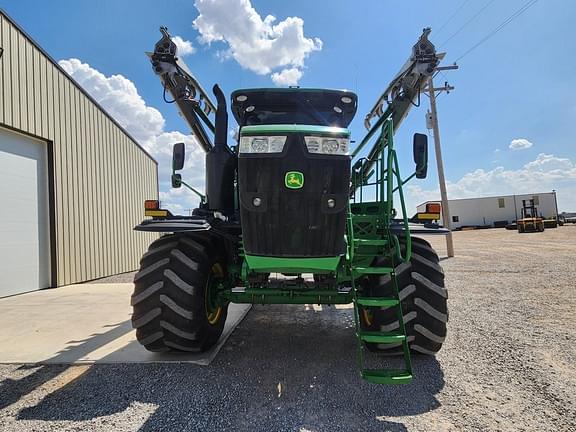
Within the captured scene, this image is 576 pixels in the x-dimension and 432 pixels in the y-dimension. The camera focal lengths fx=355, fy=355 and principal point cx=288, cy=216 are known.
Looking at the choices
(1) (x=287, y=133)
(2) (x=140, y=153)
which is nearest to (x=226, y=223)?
(1) (x=287, y=133)

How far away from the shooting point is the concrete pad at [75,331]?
3590 millimetres

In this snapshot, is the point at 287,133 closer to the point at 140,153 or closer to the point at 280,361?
the point at 280,361

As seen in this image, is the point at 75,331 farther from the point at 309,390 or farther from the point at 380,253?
the point at 380,253

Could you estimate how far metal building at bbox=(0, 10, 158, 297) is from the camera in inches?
308

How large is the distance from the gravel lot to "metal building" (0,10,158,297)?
5932mm

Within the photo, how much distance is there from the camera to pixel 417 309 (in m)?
3.27

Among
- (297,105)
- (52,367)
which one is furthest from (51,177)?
(297,105)

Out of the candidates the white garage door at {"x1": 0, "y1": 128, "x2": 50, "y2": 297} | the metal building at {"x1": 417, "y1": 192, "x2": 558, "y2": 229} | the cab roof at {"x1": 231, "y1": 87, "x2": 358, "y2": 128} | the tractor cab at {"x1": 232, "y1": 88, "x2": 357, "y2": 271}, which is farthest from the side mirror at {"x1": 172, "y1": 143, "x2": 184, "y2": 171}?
the metal building at {"x1": 417, "y1": 192, "x2": 558, "y2": 229}

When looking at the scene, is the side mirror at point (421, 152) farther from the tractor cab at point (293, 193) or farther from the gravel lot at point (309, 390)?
the gravel lot at point (309, 390)

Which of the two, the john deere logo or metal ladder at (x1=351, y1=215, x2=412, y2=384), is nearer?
metal ladder at (x1=351, y1=215, x2=412, y2=384)

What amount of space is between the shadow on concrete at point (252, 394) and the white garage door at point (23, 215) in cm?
596

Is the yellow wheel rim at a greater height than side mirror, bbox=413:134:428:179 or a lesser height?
lesser

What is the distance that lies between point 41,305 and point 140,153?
9.37 metres

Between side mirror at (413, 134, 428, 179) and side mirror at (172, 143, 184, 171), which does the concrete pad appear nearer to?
side mirror at (172, 143, 184, 171)
